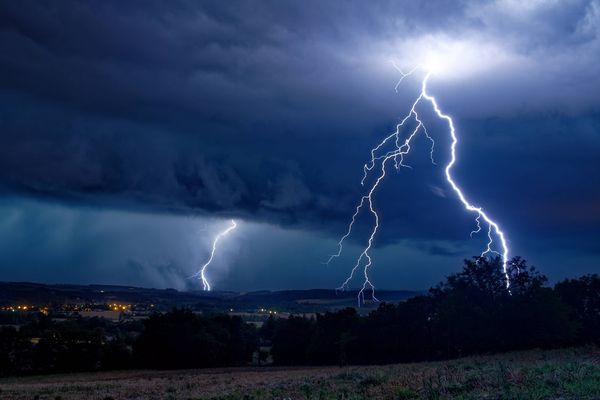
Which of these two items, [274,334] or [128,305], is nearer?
[274,334]

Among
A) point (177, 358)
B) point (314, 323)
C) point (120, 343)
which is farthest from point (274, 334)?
point (120, 343)

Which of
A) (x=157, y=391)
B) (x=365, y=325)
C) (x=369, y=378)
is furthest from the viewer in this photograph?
(x=365, y=325)

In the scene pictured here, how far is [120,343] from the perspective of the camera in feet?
233

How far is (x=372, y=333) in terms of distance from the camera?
2517 inches

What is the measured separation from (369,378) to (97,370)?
49727mm

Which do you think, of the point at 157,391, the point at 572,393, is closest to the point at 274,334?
the point at 157,391

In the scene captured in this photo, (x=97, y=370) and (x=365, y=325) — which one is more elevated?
(x=365, y=325)

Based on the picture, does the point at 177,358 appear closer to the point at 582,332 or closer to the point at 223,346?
the point at 223,346

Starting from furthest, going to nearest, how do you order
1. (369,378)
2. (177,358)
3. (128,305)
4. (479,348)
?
(128,305), (177,358), (479,348), (369,378)

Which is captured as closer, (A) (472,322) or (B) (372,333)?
(A) (472,322)

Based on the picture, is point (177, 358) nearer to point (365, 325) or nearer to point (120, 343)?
point (120, 343)

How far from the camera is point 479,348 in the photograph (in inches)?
2152

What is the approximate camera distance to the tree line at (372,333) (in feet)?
177

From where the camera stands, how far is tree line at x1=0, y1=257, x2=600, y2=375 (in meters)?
54.0
